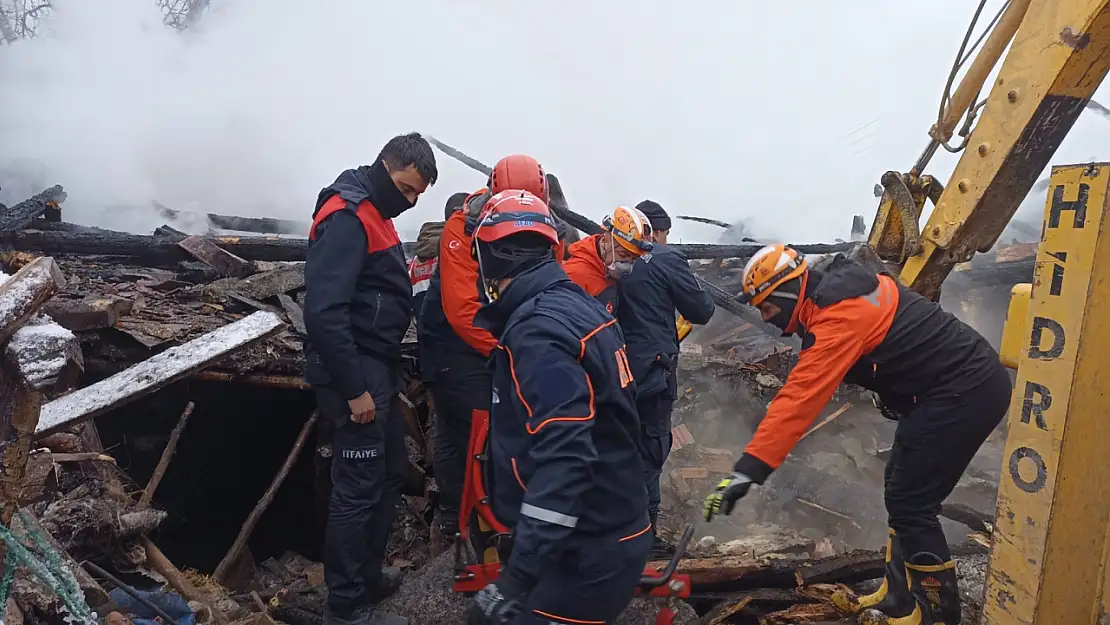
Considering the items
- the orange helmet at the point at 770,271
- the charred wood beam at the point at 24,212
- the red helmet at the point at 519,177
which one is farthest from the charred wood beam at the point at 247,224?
the orange helmet at the point at 770,271

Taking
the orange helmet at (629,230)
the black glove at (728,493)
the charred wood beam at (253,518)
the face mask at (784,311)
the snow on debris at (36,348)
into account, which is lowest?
the charred wood beam at (253,518)

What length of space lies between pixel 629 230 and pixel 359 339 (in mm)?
1792

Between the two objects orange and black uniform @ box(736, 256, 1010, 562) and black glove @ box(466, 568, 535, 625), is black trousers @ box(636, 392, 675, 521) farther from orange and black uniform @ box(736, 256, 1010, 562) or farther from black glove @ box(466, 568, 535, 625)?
black glove @ box(466, 568, 535, 625)

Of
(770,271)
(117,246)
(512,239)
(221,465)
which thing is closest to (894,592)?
(770,271)

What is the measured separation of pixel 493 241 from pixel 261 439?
13.0 ft

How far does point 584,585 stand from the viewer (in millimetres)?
2318

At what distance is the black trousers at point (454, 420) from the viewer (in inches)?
161

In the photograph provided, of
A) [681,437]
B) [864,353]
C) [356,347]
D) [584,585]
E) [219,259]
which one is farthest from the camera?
[681,437]

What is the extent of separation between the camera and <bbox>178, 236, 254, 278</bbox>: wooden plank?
19.8 feet

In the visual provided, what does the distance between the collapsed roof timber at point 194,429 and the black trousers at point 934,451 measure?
2.30 feet

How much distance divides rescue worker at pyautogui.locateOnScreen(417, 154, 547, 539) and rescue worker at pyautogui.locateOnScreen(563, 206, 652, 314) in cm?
50

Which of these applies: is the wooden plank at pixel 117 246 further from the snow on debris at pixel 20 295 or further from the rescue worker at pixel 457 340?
the snow on debris at pixel 20 295

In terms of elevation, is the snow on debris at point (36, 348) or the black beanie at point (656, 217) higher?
the black beanie at point (656, 217)

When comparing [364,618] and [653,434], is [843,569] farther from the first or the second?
[364,618]
